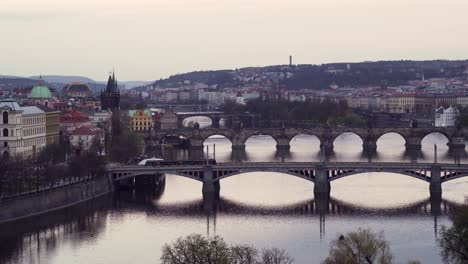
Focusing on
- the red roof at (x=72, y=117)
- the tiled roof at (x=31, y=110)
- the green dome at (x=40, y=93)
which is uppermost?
the green dome at (x=40, y=93)

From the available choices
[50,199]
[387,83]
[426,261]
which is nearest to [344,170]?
[50,199]

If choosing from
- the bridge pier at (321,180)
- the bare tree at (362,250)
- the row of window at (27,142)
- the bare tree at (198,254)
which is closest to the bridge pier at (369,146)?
the row of window at (27,142)

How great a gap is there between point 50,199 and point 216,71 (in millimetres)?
150571

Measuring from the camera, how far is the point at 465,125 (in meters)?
68.8

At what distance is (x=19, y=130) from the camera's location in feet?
139

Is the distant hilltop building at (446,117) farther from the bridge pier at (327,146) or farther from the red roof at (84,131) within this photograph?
the red roof at (84,131)

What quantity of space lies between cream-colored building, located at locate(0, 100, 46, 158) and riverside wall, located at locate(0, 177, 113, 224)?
11.7ft

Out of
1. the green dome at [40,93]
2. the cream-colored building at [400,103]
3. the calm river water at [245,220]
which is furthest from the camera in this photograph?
the cream-colored building at [400,103]

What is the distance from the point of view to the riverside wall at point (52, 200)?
3192 cm

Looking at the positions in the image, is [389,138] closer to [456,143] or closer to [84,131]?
[456,143]

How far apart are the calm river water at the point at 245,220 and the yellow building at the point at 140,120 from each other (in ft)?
73.2

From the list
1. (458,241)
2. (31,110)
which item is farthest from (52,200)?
(458,241)

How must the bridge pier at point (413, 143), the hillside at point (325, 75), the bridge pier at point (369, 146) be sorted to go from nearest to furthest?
the bridge pier at point (369, 146) < the bridge pier at point (413, 143) < the hillside at point (325, 75)

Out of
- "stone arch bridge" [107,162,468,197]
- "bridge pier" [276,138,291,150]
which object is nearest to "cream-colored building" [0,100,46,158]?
"stone arch bridge" [107,162,468,197]
